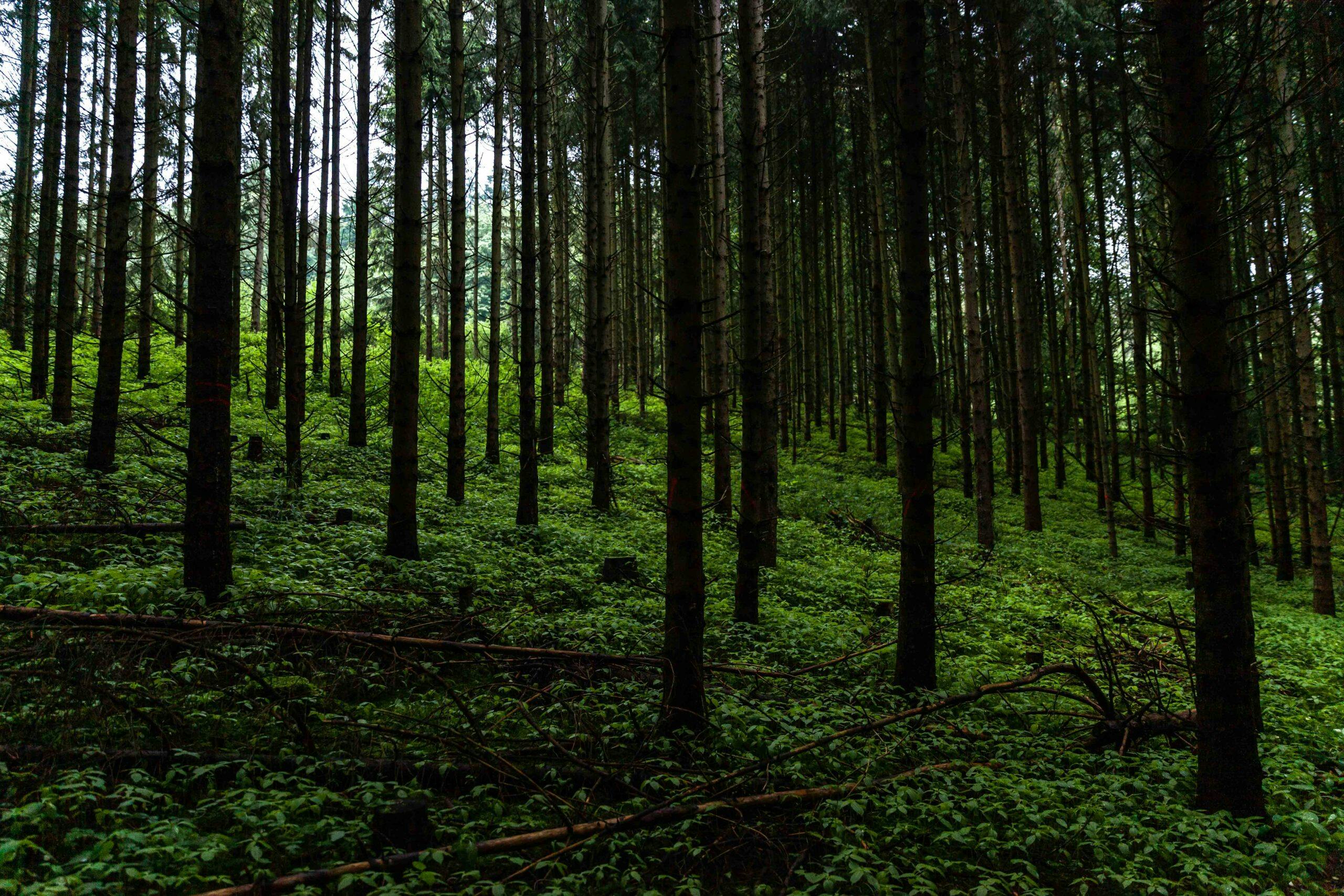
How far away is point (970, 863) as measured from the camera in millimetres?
3436

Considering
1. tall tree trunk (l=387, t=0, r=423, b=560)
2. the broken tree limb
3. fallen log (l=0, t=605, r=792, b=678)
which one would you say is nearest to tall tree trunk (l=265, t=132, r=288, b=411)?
tall tree trunk (l=387, t=0, r=423, b=560)

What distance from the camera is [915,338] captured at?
566cm

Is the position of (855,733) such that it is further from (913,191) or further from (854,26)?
(854,26)

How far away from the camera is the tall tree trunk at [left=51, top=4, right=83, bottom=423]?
11102 mm

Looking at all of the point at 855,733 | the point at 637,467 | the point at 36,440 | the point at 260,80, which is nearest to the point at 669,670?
the point at 855,733

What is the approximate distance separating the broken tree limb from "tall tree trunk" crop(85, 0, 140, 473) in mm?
9051

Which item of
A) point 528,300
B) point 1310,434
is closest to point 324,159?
point 528,300

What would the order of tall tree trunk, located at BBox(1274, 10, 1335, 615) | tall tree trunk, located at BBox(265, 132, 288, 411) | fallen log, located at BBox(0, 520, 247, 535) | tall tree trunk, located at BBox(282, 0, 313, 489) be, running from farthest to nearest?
tall tree trunk, located at BBox(265, 132, 288, 411) → tall tree trunk, located at BBox(1274, 10, 1335, 615) → tall tree trunk, located at BBox(282, 0, 313, 489) → fallen log, located at BBox(0, 520, 247, 535)

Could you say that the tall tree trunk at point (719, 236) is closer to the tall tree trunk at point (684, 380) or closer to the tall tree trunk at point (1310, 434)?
the tall tree trunk at point (684, 380)

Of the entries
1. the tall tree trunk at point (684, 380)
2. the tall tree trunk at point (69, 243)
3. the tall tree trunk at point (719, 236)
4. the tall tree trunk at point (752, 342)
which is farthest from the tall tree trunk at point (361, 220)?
the tall tree trunk at point (684, 380)

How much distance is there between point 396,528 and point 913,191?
6815 millimetres

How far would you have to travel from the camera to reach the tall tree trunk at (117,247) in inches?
368

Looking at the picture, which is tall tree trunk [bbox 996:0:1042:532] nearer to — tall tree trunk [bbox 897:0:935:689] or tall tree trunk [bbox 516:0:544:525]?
tall tree trunk [bbox 516:0:544:525]

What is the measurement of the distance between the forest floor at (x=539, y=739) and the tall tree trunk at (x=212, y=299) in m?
0.53
